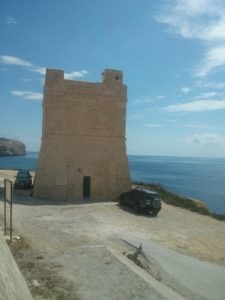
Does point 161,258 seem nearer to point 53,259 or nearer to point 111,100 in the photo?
point 53,259

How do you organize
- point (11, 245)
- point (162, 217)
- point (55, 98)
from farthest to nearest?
point (55, 98), point (162, 217), point (11, 245)

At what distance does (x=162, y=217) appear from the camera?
70.5 feet

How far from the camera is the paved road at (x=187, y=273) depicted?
32.2ft

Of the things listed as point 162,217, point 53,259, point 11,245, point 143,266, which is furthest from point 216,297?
point 162,217

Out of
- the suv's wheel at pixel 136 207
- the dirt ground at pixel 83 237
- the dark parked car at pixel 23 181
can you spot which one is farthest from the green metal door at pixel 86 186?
the dark parked car at pixel 23 181

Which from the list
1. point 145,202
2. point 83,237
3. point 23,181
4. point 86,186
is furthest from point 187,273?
point 23,181

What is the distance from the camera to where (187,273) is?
11.3 metres

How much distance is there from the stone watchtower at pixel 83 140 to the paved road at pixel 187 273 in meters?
11.5

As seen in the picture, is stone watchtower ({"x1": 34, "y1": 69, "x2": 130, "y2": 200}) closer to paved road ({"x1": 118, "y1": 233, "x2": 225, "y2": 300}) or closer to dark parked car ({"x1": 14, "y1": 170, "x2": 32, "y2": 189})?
dark parked car ({"x1": 14, "y1": 170, "x2": 32, "y2": 189})

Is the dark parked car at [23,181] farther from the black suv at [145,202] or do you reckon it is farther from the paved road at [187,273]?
the paved road at [187,273]

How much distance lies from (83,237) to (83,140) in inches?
465

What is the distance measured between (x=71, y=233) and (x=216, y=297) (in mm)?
6887

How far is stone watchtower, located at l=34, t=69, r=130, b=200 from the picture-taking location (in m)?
25.1

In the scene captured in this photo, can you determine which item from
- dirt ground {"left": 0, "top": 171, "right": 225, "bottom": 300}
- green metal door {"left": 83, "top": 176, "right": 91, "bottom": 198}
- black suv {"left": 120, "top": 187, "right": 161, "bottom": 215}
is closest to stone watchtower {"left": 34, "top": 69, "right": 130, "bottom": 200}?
green metal door {"left": 83, "top": 176, "right": 91, "bottom": 198}
